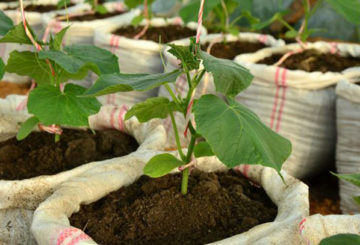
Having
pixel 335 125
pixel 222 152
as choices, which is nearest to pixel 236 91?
pixel 222 152

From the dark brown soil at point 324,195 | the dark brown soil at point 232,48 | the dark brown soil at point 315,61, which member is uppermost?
the dark brown soil at point 315,61

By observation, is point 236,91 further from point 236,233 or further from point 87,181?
point 87,181

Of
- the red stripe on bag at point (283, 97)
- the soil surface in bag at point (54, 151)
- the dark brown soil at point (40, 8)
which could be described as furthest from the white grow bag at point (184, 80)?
Result: the dark brown soil at point (40, 8)

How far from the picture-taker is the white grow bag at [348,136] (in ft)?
6.52

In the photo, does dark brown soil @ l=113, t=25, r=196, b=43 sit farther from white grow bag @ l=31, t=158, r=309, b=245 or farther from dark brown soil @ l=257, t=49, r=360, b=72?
white grow bag @ l=31, t=158, r=309, b=245

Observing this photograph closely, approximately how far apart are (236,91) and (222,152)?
145 millimetres

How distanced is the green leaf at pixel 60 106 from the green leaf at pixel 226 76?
430 mm

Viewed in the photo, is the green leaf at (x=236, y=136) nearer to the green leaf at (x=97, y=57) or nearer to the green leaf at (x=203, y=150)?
the green leaf at (x=203, y=150)

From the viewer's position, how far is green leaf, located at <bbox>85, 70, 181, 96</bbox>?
1.05 metres

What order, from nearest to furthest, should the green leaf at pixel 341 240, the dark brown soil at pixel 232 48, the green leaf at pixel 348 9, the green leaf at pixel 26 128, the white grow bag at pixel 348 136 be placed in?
the green leaf at pixel 341 240 → the green leaf at pixel 26 128 → the white grow bag at pixel 348 136 → the green leaf at pixel 348 9 → the dark brown soil at pixel 232 48

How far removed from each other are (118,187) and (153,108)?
12.1 inches

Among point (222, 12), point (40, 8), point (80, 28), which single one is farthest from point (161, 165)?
point (40, 8)

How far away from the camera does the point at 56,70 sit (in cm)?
154

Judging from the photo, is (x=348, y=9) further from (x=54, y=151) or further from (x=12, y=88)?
(x=12, y=88)
